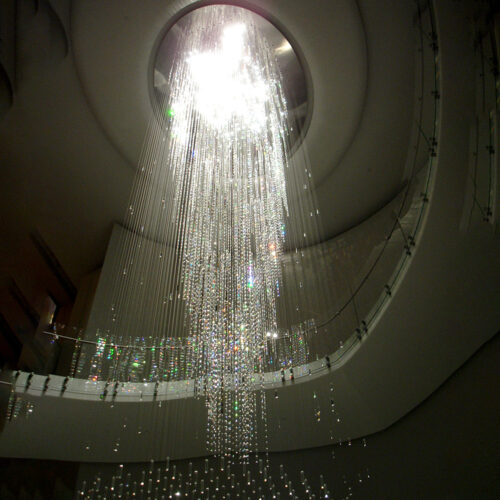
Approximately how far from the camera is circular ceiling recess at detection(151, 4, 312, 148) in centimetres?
586

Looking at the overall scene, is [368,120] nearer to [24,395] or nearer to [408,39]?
[408,39]

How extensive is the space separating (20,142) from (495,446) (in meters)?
7.55

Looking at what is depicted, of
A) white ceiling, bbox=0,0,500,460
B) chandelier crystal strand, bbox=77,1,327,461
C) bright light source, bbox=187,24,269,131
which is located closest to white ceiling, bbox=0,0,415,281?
white ceiling, bbox=0,0,500,460

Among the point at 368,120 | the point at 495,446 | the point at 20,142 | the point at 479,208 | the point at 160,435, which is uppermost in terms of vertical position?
the point at 368,120

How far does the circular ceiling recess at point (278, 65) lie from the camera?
231 inches

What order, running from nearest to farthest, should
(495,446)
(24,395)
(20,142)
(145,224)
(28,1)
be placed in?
(495,446), (28,1), (24,395), (20,142), (145,224)

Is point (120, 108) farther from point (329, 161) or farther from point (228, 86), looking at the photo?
point (329, 161)

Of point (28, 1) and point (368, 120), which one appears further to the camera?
point (368, 120)

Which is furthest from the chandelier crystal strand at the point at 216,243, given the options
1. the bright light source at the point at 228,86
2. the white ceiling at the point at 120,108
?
the white ceiling at the point at 120,108

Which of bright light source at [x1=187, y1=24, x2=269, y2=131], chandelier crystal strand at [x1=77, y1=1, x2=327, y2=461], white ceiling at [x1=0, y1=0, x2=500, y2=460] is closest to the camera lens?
white ceiling at [x1=0, y1=0, x2=500, y2=460]

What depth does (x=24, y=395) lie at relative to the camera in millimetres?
4879

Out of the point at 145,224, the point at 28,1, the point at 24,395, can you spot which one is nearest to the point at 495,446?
the point at 24,395

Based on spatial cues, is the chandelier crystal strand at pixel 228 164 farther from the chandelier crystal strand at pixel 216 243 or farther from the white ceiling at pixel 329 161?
the white ceiling at pixel 329 161

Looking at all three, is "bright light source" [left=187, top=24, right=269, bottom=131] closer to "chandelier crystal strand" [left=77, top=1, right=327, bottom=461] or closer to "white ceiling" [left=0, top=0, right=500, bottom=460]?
"chandelier crystal strand" [left=77, top=1, right=327, bottom=461]
